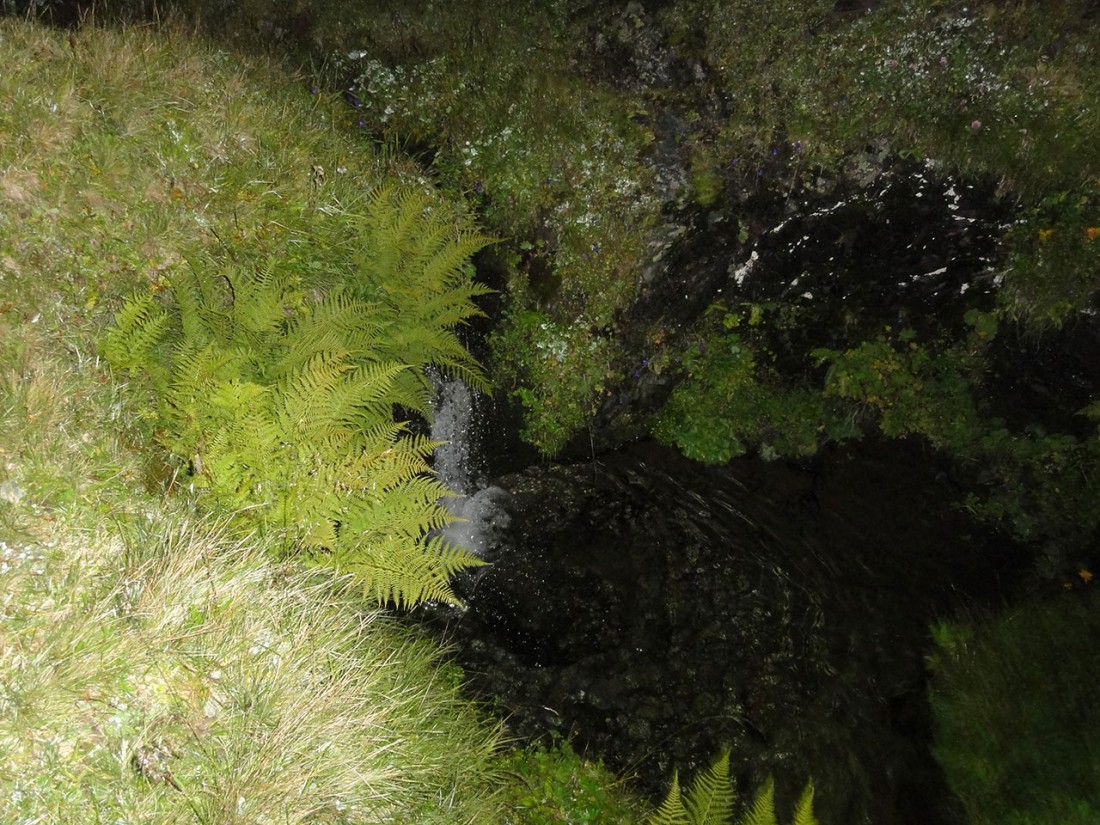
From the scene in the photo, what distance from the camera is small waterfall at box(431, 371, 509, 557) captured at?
17.6 ft

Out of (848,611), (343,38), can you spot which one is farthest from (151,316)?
(848,611)

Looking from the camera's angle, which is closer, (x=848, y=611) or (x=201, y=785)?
(x=201, y=785)

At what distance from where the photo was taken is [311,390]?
12.3 ft

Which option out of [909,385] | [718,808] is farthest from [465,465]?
[909,385]

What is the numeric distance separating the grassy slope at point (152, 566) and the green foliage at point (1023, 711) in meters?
3.43

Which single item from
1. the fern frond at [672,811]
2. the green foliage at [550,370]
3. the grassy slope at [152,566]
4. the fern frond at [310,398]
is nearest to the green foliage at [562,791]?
the grassy slope at [152,566]

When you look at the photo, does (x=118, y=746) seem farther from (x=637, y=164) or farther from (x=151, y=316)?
(x=637, y=164)

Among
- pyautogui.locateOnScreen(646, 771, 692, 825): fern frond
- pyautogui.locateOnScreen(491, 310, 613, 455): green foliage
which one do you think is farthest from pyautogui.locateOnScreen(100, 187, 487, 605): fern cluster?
pyautogui.locateOnScreen(646, 771, 692, 825): fern frond

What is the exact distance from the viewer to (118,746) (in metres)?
2.66

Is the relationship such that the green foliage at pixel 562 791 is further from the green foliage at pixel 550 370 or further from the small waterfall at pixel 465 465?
the green foliage at pixel 550 370

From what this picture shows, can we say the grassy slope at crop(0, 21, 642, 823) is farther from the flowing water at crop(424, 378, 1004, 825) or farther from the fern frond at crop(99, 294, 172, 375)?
the flowing water at crop(424, 378, 1004, 825)

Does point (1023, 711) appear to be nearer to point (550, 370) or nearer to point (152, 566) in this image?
point (550, 370)

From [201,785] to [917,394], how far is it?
6.24m

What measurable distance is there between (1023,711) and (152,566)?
5.90 metres
